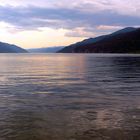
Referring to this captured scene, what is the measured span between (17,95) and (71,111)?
9.21 m

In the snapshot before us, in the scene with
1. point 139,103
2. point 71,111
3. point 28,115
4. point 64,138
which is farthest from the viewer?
point 139,103

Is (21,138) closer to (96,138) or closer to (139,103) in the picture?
(96,138)

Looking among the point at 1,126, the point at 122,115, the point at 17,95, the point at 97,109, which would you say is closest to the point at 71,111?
the point at 97,109

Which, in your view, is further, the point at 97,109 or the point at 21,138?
the point at 97,109

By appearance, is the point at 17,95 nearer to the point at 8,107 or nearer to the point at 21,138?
the point at 8,107

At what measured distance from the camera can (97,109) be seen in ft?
73.9

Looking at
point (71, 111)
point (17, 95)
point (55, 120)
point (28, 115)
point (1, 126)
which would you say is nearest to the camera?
point (1, 126)

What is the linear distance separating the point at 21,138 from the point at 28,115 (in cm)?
493

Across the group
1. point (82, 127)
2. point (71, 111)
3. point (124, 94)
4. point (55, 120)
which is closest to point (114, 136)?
point (82, 127)

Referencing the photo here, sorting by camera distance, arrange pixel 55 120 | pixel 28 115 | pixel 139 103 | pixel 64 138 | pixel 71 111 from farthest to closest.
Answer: pixel 139 103
pixel 71 111
pixel 28 115
pixel 55 120
pixel 64 138

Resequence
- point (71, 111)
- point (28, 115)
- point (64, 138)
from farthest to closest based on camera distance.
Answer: point (71, 111), point (28, 115), point (64, 138)

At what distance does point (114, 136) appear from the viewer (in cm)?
1582

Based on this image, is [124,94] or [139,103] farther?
[124,94]

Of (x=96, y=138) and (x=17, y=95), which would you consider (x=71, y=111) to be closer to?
(x=96, y=138)
